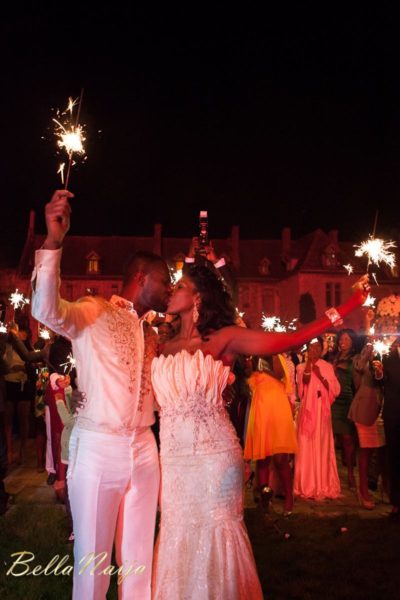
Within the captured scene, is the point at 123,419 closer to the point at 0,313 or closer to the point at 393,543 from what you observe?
the point at 393,543

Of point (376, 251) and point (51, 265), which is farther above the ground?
point (376, 251)

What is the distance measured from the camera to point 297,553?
626 cm

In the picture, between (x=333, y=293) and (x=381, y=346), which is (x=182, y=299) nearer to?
(x=381, y=346)

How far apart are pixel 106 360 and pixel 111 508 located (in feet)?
2.86

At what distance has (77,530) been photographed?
358 centimetres

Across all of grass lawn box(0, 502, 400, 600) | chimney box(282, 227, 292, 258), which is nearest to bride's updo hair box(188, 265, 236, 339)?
grass lawn box(0, 502, 400, 600)

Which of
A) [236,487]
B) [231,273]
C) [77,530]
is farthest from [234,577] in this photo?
[231,273]

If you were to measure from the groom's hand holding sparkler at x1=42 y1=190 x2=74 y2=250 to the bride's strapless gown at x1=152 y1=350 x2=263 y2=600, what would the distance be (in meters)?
1.10

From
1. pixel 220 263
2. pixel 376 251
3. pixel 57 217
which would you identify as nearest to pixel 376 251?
pixel 376 251

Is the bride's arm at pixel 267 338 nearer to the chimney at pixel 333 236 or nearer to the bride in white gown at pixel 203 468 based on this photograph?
the bride in white gown at pixel 203 468

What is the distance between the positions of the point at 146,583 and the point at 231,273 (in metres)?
3.13

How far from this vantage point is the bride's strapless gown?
364cm

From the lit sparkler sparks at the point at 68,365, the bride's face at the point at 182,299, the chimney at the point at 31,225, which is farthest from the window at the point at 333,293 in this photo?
the bride's face at the point at 182,299

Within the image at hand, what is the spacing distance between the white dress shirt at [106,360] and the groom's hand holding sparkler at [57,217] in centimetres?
24
